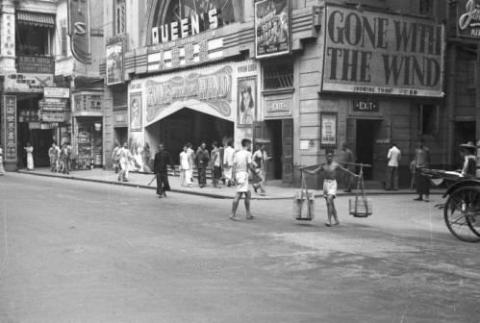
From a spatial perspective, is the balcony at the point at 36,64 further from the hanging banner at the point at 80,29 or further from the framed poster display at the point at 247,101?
the framed poster display at the point at 247,101

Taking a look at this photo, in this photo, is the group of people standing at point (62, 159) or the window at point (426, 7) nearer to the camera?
the window at point (426, 7)

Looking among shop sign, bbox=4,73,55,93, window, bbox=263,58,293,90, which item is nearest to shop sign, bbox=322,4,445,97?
window, bbox=263,58,293,90

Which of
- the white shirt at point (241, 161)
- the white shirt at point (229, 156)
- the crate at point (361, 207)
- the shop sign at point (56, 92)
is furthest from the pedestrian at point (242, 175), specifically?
the shop sign at point (56, 92)

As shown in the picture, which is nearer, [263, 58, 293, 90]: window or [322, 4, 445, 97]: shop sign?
[322, 4, 445, 97]: shop sign

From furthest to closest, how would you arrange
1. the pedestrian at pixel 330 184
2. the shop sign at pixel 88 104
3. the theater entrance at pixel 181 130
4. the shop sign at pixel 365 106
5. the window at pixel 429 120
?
the shop sign at pixel 88 104, the theater entrance at pixel 181 130, the window at pixel 429 120, the shop sign at pixel 365 106, the pedestrian at pixel 330 184

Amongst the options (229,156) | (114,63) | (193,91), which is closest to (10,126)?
(114,63)

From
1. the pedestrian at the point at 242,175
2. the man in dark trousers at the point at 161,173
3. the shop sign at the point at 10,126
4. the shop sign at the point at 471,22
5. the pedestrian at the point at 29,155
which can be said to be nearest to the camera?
the pedestrian at the point at 242,175

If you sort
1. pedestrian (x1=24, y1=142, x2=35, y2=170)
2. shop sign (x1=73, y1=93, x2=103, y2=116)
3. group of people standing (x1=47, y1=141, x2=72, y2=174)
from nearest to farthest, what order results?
1. group of people standing (x1=47, y1=141, x2=72, y2=174)
2. shop sign (x1=73, y1=93, x2=103, y2=116)
3. pedestrian (x1=24, y1=142, x2=35, y2=170)

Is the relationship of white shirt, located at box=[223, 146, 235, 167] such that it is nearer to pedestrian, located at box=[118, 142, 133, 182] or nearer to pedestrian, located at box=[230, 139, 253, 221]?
pedestrian, located at box=[118, 142, 133, 182]

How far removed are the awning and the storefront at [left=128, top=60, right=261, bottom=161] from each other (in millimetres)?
10945

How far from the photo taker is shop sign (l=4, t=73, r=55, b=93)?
125 feet

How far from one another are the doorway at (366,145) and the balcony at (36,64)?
23.8 meters

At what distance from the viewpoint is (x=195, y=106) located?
27516 mm

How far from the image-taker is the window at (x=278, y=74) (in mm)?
22531
